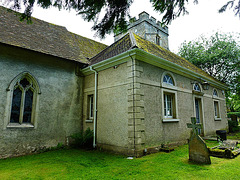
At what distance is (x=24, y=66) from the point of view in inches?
300

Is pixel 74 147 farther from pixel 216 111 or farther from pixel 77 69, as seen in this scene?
pixel 216 111

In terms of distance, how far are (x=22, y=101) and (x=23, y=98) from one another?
0.49 ft

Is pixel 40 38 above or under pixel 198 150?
above

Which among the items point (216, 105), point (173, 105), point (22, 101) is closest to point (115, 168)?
point (173, 105)

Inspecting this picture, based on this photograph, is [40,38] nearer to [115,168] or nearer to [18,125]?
[18,125]

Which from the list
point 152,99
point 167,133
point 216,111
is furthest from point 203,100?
point 152,99

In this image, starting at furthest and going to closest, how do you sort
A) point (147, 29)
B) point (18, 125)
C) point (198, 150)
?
point (147, 29), point (18, 125), point (198, 150)

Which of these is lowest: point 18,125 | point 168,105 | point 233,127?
point 233,127

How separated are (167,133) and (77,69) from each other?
6337 mm

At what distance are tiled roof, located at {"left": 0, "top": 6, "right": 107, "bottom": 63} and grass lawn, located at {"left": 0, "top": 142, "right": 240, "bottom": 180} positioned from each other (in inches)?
203

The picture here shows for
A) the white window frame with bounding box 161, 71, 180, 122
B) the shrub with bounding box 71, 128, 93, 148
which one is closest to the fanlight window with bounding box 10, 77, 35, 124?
the shrub with bounding box 71, 128, 93, 148

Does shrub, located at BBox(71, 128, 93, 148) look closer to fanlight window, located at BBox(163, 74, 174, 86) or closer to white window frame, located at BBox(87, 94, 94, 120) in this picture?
white window frame, located at BBox(87, 94, 94, 120)

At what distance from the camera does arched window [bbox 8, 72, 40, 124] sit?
7.26 m

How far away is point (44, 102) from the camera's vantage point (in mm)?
7984
